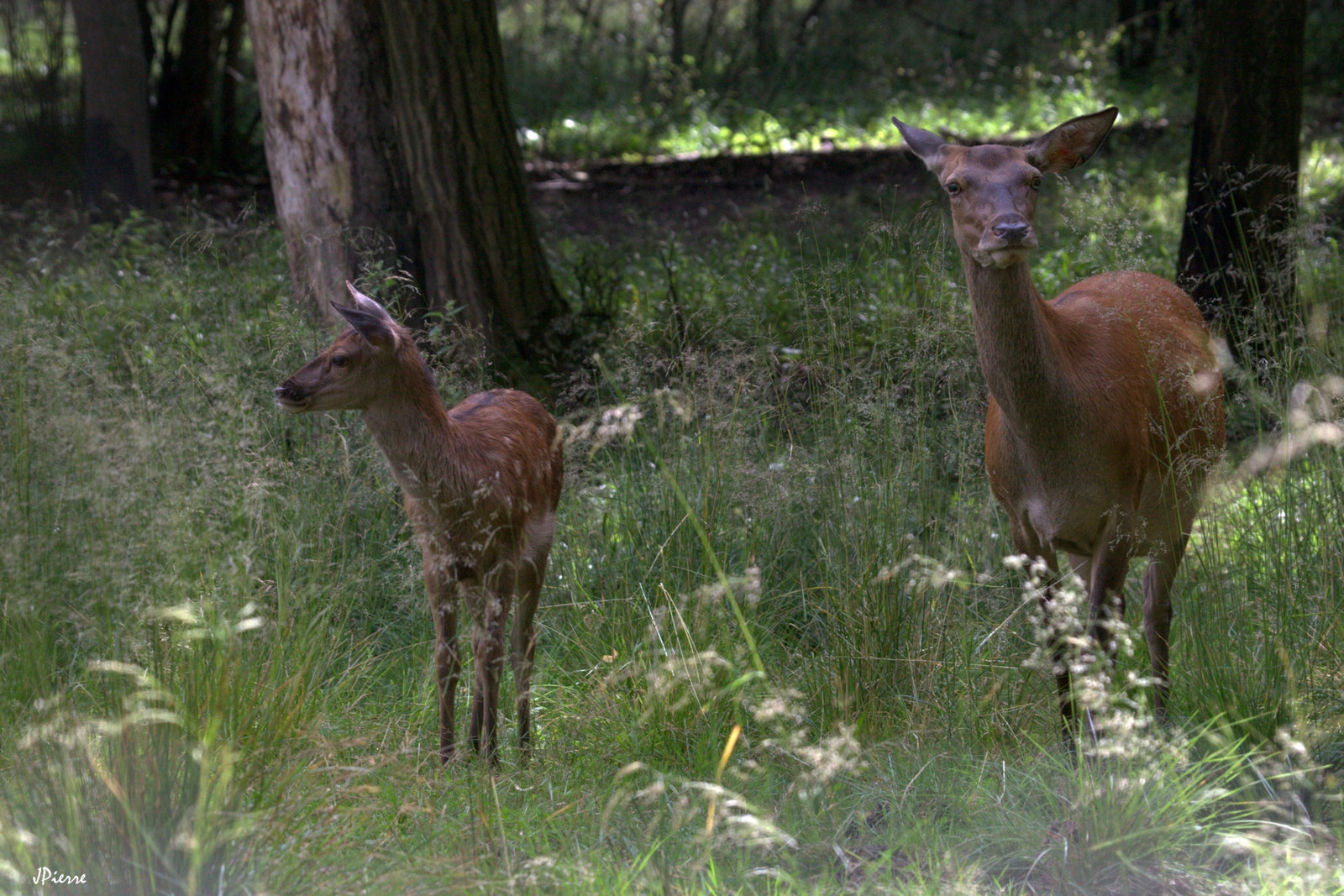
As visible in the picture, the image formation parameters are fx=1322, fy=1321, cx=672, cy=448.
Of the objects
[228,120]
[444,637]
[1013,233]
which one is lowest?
[444,637]

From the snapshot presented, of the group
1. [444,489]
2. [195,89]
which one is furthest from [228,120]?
[444,489]

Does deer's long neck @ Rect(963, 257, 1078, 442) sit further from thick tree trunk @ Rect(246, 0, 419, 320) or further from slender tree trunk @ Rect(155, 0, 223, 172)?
slender tree trunk @ Rect(155, 0, 223, 172)

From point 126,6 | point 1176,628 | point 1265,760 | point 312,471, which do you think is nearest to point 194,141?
point 126,6

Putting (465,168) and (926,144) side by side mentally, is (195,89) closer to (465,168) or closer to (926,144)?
(465,168)

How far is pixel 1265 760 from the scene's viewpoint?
367cm

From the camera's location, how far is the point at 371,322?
13.2 ft

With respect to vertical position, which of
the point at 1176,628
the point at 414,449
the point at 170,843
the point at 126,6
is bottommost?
the point at 1176,628

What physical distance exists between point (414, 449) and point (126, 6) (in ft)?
28.0

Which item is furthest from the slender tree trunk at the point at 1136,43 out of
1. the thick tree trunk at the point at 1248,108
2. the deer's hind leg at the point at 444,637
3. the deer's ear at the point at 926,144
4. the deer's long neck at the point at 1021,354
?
the deer's hind leg at the point at 444,637

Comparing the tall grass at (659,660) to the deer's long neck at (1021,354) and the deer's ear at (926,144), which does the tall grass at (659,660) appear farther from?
the deer's long neck at (1021,354)

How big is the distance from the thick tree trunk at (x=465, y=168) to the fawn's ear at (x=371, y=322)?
3071mm

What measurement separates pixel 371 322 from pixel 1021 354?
1.98 metres

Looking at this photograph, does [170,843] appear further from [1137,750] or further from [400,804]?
[1137,750]

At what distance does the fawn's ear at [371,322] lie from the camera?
3.97 metres
